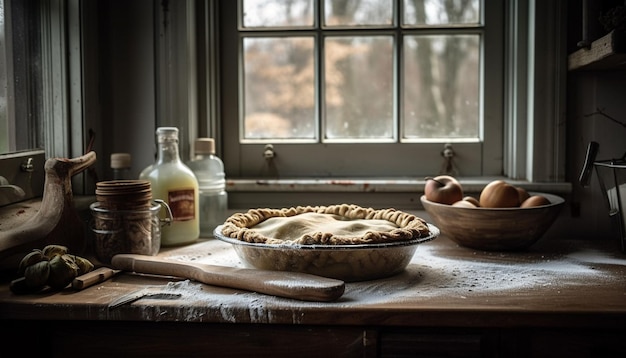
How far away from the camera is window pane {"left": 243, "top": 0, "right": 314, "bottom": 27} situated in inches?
74.4

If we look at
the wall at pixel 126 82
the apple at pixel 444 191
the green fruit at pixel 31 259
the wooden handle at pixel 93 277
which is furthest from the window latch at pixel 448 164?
the green fruit at pixel 31 259

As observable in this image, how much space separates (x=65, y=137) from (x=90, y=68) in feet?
0.58

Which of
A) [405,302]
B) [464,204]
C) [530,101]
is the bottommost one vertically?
[405,302]

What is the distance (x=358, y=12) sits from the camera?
1.88 meters

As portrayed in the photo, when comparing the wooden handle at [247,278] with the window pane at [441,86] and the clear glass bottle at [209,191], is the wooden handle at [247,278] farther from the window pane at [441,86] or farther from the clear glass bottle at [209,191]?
the window pane at [441,86]

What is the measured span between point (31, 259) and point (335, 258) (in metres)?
0.54

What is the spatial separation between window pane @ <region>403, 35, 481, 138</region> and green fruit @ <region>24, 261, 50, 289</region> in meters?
1.01

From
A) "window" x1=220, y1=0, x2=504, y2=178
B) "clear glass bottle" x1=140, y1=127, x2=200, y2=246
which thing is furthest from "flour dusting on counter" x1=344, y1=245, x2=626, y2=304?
"clear glass bottle" x1=140, y1=127, x2=200, y2=246

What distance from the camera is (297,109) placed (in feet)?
6.30

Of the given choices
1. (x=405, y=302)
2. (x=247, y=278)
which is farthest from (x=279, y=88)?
(x=405, y=302)

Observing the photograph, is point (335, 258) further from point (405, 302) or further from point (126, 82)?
point (126, 82)

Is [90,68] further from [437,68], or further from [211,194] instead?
[437,68]

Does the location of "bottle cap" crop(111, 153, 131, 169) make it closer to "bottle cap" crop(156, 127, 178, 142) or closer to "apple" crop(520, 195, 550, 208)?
"bottle cap" crop(156, 127, 178, 142)

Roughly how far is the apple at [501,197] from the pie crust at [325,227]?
7.5 inches
